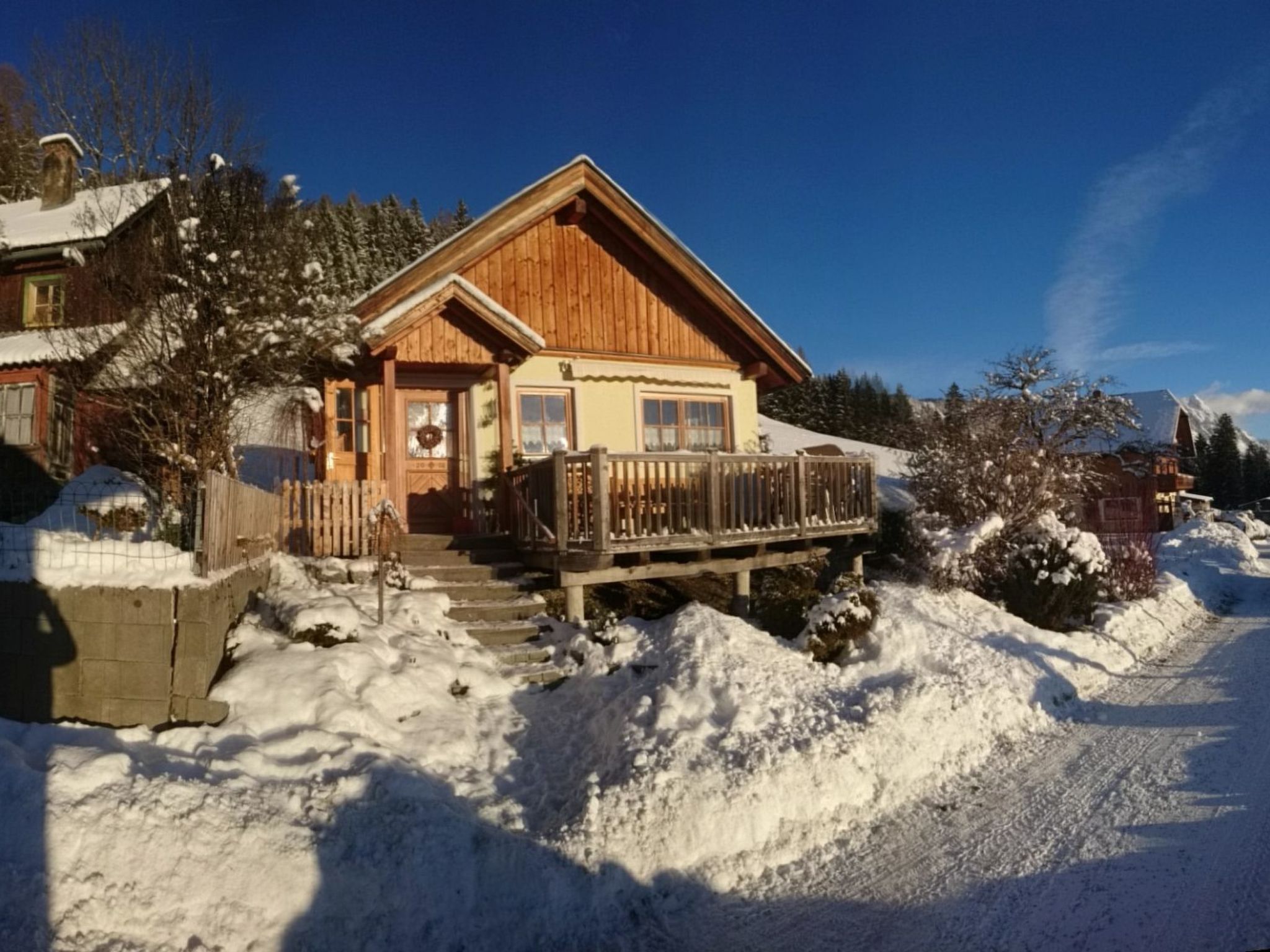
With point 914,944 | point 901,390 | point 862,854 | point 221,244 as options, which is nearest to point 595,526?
point 862,854

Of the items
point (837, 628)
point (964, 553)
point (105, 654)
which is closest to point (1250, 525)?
point (964, 553)

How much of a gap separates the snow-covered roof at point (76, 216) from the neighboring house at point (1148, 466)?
2591 centimetres

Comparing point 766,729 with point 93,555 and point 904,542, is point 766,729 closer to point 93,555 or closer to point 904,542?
point 93,555

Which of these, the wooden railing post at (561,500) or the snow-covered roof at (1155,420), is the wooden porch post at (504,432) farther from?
the snow-covered roof at (1155,420)

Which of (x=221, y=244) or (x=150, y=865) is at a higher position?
(x=221, y=244)

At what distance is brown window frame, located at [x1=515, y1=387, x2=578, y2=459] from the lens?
40.5 ft

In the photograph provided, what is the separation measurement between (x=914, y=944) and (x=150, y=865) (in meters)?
3.81

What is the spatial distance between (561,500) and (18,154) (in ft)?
83.1

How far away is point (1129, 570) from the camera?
14.2m

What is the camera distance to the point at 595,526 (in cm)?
819

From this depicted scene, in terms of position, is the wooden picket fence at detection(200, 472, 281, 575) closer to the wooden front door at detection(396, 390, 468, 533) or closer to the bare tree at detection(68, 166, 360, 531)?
the bare tree at detection(68, 166, 360, 531)

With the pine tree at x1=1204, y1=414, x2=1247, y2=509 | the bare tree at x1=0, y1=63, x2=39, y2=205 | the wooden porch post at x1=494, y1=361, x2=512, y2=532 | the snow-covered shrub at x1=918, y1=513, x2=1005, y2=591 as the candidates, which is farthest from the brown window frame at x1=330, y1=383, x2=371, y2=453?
the pine tree at x1=1204, y1=414, x2=1247, y2=509

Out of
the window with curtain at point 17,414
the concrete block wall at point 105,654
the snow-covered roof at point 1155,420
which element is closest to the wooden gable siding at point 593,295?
the concrete block wall at point 105,654

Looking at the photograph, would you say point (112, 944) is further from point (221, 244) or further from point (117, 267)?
point (117, 267)
